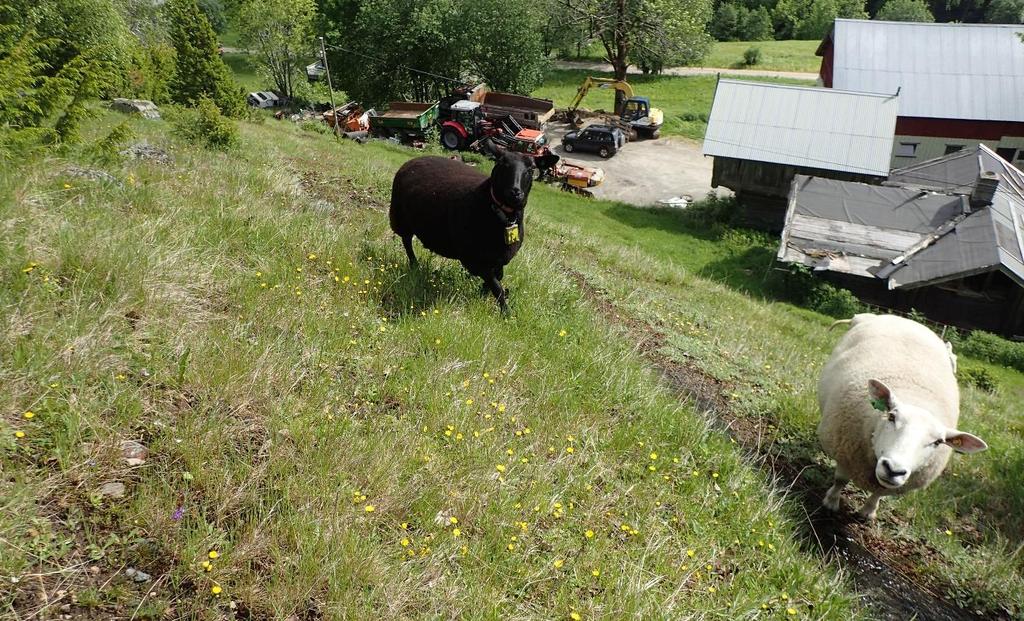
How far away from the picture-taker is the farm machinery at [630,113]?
131ft

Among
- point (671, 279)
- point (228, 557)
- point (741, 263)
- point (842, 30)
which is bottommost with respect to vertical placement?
point (741, 263)

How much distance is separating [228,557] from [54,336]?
217cm

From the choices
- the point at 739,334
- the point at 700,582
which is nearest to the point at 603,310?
the point at 739,334

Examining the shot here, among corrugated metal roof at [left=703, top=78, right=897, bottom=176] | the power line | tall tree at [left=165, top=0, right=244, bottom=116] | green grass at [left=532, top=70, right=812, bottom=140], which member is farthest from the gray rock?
green grass at [left=532, top=70, right=812, bottom=140]

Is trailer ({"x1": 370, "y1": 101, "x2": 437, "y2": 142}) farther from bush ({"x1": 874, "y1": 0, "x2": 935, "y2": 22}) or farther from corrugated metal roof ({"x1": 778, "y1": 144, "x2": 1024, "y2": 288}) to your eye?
bush ({"x1": 874, "y1": 0, "x2": 935, "y2": 22})

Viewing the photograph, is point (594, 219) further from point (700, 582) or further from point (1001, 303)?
point (700, 582)

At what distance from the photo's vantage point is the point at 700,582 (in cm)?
413

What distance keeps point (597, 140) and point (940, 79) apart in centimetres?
2087

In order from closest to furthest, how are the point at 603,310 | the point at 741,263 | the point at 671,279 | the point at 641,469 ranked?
the point at 641,469, the point at 603,310, the point at 671,279, the point at 741,263

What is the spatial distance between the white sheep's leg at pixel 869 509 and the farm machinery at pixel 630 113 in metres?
36.5

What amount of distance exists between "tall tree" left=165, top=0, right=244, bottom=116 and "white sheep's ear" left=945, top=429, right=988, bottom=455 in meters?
28.8

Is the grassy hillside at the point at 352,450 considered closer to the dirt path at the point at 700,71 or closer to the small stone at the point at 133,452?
the small stone at the point at 133,452

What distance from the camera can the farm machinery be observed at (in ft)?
131

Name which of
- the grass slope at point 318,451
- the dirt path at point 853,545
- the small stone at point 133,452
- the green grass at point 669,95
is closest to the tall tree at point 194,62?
the grass slope at point 318,451
